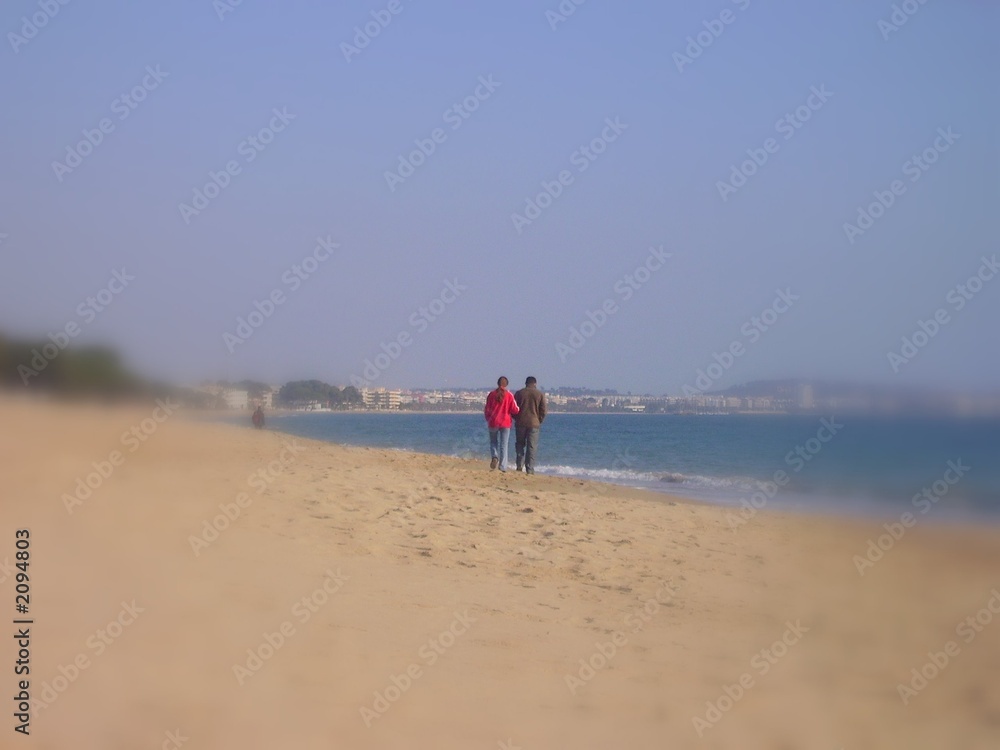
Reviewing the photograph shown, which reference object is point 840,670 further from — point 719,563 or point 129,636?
point 129,636

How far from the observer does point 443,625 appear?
272 inches

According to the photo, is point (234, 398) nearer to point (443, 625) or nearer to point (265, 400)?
point (265, 400)

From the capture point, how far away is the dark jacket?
17734 mm

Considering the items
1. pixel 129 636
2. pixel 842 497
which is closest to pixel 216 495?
pixel 129 636

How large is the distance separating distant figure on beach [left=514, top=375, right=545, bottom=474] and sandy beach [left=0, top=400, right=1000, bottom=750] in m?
5.39

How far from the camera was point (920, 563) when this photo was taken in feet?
38.9

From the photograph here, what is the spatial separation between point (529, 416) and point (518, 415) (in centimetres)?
22

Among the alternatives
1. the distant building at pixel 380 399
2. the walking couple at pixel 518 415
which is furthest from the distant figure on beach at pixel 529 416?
the distant building at pixel 380 399

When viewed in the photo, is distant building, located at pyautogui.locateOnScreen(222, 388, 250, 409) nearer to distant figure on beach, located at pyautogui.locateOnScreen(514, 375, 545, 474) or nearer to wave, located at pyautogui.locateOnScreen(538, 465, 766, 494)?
distant figure on beach, located at pyautogui.locateOnScreen(514, 375, 545, 474)

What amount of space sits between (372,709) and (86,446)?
343 inches

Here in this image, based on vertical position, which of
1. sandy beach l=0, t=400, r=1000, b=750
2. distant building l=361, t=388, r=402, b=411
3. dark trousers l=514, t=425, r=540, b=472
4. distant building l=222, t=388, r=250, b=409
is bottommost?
sandy beach l=0, t=400, r=1000, b=750

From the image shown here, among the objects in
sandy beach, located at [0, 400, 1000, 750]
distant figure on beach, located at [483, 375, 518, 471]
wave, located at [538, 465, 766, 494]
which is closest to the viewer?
sandy beach, located at [0, 400, 1000, 750]

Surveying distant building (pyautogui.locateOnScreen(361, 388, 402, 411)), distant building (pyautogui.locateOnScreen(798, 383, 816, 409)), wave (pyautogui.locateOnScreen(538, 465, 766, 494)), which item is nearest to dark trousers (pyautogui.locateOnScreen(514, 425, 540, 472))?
wave (pyautogui.locateOnScreen(538, 465, 766, 494))

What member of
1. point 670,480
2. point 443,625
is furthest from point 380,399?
point 443,625
